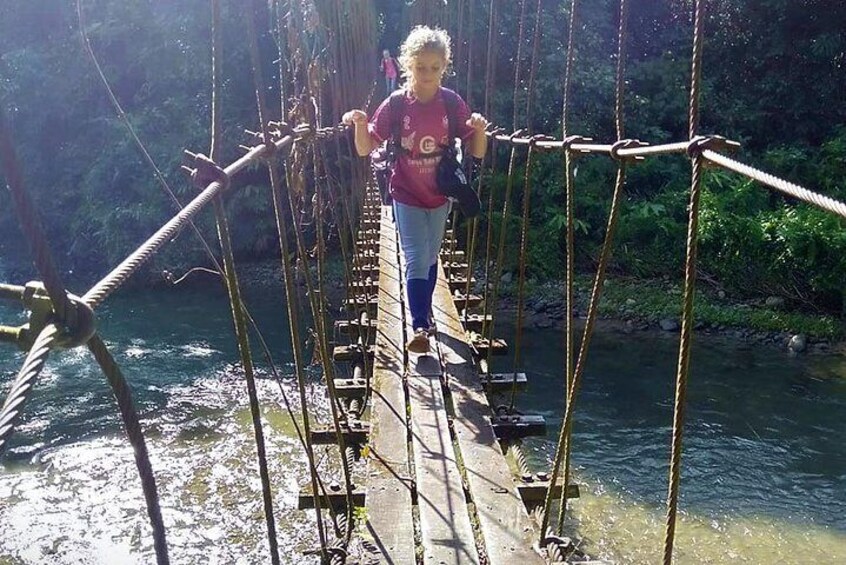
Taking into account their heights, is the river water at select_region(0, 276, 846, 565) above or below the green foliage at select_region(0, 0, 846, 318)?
below

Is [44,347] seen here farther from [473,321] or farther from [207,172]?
[473,321]

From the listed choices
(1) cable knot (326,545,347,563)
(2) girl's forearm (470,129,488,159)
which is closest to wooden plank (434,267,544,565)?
(1) cable knot (326,545,347,563)

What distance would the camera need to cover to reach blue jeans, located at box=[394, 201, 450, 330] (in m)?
1.99

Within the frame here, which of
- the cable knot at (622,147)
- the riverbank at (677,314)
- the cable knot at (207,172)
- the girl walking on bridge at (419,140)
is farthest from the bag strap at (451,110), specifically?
the riverbank at (677,314)

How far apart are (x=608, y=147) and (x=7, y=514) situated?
3.43 meters

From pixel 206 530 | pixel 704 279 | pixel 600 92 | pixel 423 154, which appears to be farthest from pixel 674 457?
pixel 600 92

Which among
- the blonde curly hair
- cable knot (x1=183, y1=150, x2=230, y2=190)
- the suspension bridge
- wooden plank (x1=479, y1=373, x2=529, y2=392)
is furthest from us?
wooden plank (x1=479, y1=373, x2=529, y2=392)

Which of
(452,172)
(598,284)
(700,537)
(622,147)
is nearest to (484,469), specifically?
(598,284)

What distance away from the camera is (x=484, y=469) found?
4.93ft

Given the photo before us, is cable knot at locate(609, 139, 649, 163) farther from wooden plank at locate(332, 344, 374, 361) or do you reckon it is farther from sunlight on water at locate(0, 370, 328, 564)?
sunlight on water at locate(0, 370, 328, 564)

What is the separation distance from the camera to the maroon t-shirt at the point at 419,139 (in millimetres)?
1916

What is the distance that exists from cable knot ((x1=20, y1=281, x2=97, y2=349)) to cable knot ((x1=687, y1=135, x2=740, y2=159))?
70cm

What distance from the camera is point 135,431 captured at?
0.54 m

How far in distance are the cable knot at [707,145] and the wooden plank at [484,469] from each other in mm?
643
